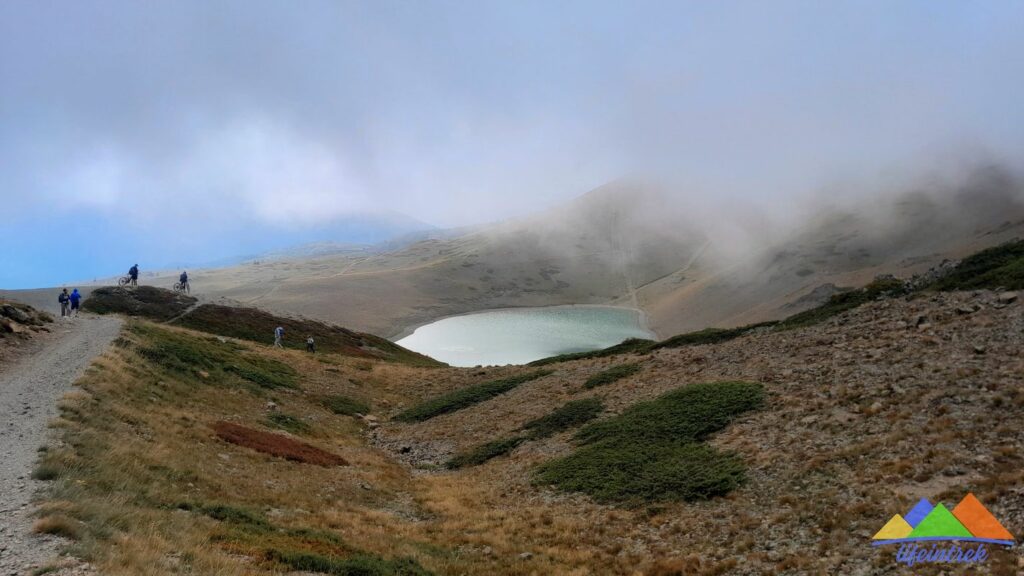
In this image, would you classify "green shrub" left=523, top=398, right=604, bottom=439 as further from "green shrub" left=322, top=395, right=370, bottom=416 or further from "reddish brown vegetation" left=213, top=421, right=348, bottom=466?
"green shrub" left=322, top=395, right=370, bottom=416

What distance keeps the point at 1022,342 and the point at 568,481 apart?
601 inches

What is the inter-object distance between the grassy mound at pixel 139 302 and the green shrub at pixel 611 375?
4843 centimetres

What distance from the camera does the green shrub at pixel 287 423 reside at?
86.5 ft

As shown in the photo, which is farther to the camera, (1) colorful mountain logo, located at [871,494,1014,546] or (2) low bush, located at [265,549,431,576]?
(2) low bush, located at [265,549,431,576]

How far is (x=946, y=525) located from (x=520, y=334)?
112 m

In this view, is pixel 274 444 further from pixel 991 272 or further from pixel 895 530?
pixel 991 272

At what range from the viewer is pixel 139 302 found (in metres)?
59.2

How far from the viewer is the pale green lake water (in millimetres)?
98312

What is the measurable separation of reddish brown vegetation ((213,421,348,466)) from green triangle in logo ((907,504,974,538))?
64.1 ft

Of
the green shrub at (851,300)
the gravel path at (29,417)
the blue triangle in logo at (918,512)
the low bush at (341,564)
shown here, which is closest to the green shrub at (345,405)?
the gravel path at (29,417)

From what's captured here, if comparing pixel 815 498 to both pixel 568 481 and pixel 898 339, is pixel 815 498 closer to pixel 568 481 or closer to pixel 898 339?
pixel 568 481

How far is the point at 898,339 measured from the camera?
20.1 meters

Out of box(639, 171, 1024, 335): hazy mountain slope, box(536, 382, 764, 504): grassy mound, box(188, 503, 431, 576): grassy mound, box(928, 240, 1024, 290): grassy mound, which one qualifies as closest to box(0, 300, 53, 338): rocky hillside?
box(188, 503, 431, 576): grassy mound

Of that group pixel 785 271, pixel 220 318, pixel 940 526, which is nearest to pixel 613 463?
pixel 940 526
